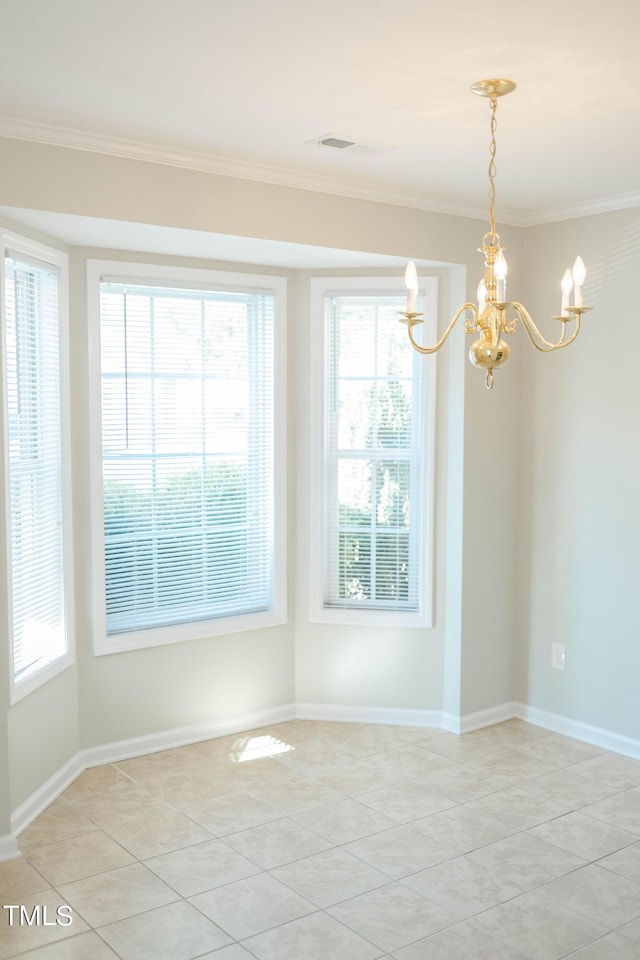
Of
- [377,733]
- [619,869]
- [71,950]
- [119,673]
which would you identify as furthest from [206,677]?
[619,869]

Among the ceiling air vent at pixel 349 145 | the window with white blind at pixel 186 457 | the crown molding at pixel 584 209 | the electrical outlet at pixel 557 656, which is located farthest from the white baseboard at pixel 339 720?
the ceiling air vent at pixel 349 145

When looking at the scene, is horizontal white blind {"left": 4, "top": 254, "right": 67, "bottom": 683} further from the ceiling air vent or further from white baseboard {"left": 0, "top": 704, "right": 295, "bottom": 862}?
the ceiling air vent

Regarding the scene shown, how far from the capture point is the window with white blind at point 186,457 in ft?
13.9

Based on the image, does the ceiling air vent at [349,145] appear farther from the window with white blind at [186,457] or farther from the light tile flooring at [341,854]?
the light tile flooring at [341,854]

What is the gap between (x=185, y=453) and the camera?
445 cm

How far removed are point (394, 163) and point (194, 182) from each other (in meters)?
0.83

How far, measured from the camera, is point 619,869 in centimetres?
328

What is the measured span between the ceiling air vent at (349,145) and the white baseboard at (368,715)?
112 inches

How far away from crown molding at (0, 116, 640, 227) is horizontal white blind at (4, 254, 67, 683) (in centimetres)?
51

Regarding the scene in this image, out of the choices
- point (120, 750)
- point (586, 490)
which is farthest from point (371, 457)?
point (120, 750)

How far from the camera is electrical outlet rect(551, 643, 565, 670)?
4699mm

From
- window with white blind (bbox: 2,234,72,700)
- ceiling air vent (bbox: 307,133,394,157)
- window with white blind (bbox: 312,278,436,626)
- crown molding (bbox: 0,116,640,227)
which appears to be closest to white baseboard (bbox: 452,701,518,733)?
window with white blind (bbox: 312,278,436,626)

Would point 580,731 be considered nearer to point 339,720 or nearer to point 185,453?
point 339,720

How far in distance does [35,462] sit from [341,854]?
79.0 inches
